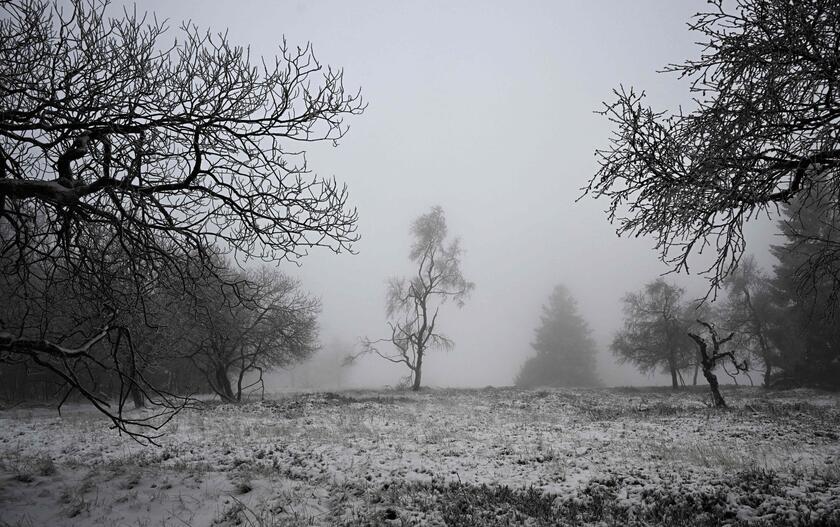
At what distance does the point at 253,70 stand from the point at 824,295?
2900 centimetres

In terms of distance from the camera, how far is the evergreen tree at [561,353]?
43.7 m

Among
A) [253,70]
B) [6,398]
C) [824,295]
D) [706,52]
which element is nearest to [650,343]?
[824,295]

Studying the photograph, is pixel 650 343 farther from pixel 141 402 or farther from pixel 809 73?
Result: pixel 141 402

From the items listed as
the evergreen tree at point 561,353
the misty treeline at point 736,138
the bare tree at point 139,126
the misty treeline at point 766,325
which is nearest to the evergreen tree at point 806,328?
the misty treeline at point 766,325

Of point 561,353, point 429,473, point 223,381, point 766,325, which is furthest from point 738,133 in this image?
point 561,353

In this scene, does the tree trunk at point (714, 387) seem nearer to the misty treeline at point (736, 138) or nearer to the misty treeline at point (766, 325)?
the misty treeline at point (766, 325)

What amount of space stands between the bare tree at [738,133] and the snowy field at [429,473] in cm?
316

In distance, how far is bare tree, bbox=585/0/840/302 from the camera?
429 cm

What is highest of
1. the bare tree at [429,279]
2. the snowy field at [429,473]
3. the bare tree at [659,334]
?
the bare tree at [429,279]

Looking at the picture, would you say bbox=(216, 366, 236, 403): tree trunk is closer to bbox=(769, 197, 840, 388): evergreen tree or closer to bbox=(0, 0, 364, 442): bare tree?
bbox=(0, 0, 364, 442): bare tree

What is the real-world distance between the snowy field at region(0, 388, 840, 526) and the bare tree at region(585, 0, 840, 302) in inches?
124

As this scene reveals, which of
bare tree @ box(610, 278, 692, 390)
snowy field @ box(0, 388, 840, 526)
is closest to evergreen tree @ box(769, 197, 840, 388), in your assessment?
bare tree @ box(610, 278, 692, 390)

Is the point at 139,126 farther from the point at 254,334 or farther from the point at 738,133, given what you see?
the point at 254,334

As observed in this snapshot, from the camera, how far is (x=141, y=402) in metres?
16.3
